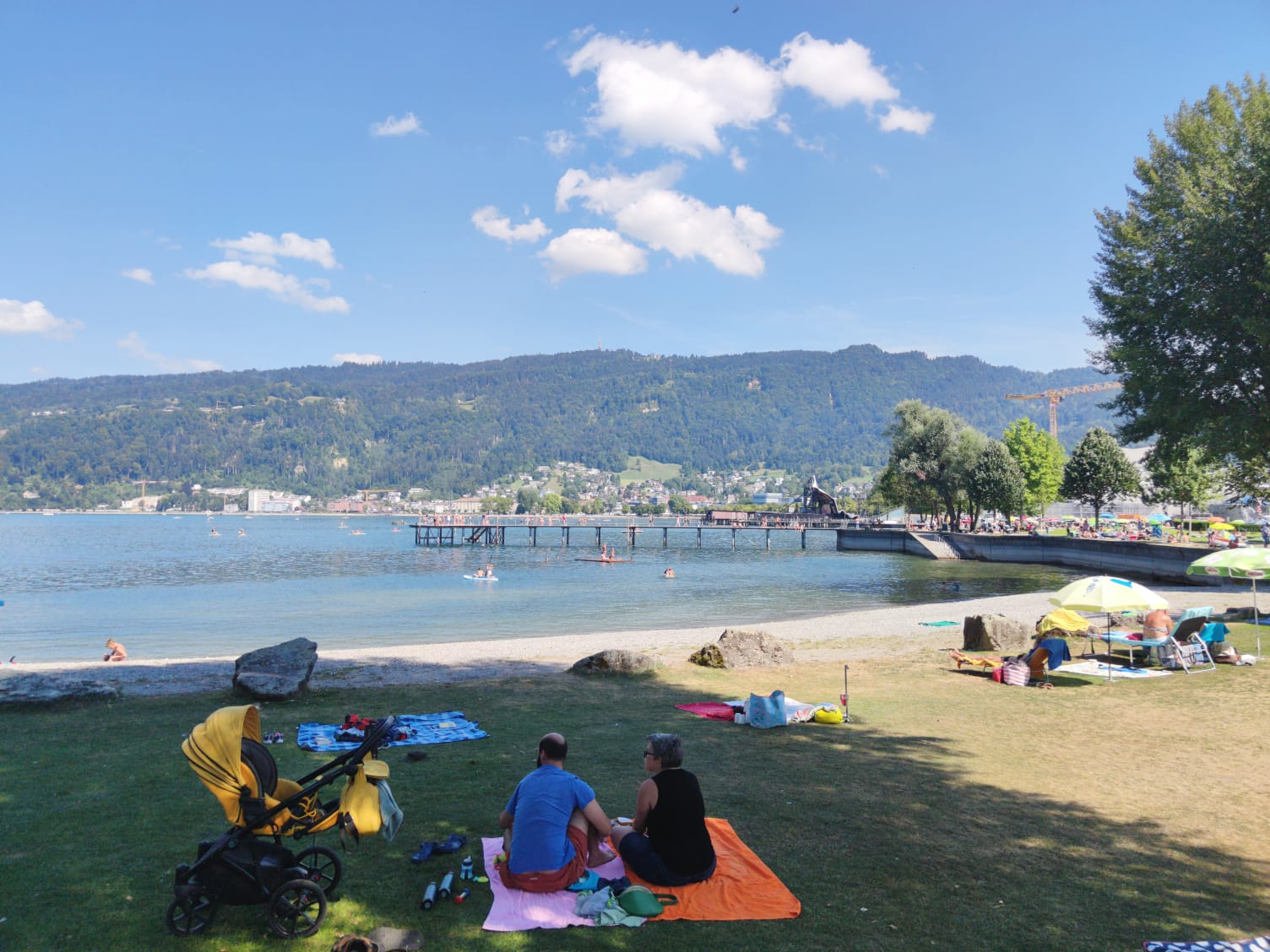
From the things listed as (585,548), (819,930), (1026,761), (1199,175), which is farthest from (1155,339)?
(585,548)

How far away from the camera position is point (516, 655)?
16.5 meters

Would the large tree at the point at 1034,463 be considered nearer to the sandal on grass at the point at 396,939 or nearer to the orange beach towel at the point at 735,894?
the orange beach towel at the point at 735,894

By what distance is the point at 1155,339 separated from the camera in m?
26.1

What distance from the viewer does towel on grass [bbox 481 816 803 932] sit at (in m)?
4.41

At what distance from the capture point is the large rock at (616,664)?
12.8m

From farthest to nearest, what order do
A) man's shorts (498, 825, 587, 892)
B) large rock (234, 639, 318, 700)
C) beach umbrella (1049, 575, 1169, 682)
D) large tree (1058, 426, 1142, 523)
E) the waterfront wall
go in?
large tree (1058, 426, 1142, 523) → the waterfront wall → beach umbrella (1049, 575, 1169, 682) → large rock (234, 639, 318, 700) → man's shorts (498, 825, 587, 892)

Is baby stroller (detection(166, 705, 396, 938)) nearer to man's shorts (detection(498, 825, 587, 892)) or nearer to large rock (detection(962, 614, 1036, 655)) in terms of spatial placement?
man's shorts (detection(498, 825, 587, 892))

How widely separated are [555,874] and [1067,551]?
56008 millimetres

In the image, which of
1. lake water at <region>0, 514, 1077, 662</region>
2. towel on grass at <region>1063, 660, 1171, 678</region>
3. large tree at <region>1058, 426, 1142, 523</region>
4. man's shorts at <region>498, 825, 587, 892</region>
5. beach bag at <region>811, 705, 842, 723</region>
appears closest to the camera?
man's shorts at <region>498, 825, 587, 892</region>

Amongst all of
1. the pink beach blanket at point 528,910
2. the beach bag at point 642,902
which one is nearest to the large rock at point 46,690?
the pink beach blanket at point 528,910

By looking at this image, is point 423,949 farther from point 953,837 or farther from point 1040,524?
point 1040,524

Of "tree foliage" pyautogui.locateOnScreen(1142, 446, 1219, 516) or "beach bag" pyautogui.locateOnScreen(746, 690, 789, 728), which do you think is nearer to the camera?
"beach bag" pyautogui.locateOnScreen(746, 690, 789, 728)

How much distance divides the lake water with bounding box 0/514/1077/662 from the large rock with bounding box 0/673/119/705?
35.8ft

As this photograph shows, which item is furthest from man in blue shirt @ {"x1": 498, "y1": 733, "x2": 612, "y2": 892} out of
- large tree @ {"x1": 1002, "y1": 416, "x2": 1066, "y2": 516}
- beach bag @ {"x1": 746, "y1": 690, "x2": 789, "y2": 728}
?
large tree @ {"x1": 1002, "y1": 416, "x2": 1066, "y2": 516}
